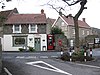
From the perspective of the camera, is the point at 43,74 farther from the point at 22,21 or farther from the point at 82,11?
the point at 22,21

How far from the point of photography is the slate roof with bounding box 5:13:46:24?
52694 millimetres

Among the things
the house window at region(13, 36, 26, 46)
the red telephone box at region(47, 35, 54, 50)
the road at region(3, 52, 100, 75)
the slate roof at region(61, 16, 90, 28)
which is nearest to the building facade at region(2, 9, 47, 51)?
the house window at region(13, 36, 26, 46)

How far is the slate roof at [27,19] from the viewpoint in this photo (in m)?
52.7

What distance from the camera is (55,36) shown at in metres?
53.1

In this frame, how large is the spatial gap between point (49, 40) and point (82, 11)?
86.0 feet

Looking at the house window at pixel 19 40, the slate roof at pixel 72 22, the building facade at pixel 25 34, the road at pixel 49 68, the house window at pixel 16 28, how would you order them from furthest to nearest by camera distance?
1. the slate roof at pixel 72 22
2. the house window at pixel 16 28
3. the house window at pixel 19 40
4. the building facade at pixel 25 34
5. the road at pixel 49 68

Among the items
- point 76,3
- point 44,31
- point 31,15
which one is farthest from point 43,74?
point 31,15

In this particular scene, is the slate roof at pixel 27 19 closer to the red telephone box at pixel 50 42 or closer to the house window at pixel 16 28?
the house window at pixel 16 28

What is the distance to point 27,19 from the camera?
5372cm

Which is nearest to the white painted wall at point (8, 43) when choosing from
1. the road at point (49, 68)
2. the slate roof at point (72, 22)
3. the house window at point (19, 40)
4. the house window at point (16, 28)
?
the house window at point (19, 40)

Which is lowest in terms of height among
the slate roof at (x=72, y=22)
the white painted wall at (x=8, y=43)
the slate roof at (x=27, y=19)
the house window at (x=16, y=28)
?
the white painted wall at (x=8, y=43)

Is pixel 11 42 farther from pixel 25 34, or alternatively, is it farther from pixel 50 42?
pixel 50 42

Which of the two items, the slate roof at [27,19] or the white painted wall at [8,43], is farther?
the slate roof at [27,19]

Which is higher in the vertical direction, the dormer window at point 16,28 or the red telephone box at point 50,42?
the dormer window at point 16,28
